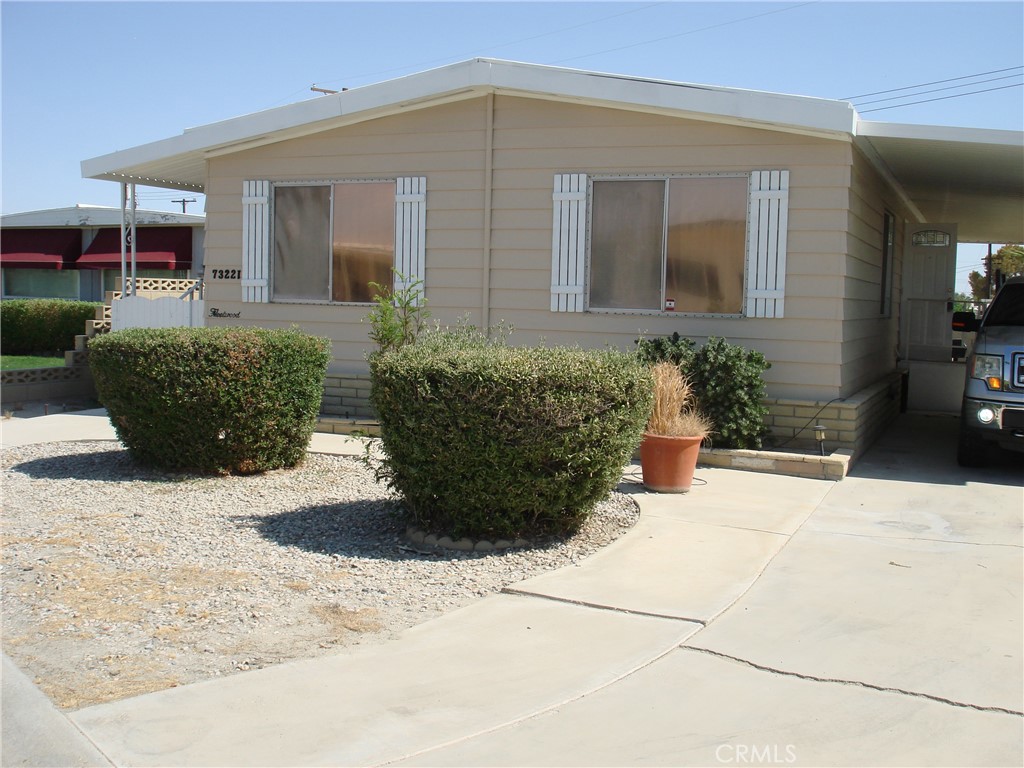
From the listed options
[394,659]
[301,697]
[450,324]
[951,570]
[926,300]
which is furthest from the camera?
[926,300]

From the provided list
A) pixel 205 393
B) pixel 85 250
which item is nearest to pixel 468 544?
pixel 205 393

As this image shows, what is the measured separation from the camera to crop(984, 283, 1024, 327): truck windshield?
980cm

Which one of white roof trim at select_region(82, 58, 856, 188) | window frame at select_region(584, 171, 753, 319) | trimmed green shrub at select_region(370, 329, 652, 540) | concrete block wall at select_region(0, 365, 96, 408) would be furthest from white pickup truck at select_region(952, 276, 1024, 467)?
concrete block wall at select_region(0, 365, 96, 408)

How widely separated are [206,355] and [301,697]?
4.60 m

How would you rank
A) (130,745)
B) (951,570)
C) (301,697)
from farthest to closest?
(951,570) → (301,697) → (130,745)

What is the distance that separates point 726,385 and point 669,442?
1.47 m

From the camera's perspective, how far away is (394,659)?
14.4 feet

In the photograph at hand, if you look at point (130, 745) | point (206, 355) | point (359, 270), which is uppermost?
point (359, 270)

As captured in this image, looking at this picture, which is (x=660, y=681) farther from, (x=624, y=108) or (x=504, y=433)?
(x=624, y=108)

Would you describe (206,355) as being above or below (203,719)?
above

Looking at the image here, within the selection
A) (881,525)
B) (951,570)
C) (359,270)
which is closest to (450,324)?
(359,270)

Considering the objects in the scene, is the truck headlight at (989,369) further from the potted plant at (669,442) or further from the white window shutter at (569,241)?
the white window shutter at (569,241)

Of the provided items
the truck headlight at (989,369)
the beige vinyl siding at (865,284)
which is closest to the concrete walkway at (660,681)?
the truck headlight at (989,369)

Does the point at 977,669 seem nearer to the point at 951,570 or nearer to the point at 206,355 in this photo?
the point at 951,570
